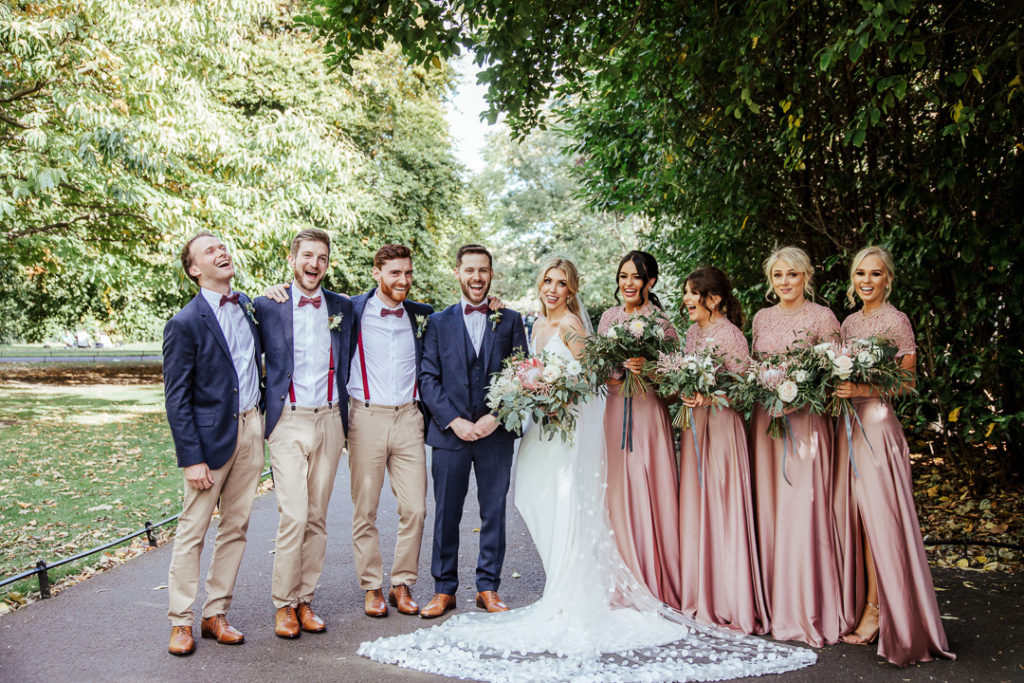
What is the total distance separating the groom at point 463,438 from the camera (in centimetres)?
543

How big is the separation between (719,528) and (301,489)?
108 inches

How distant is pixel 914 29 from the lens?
573 cm

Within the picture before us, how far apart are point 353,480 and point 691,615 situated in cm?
245

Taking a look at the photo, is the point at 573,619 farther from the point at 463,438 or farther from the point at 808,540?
the point at 808,540

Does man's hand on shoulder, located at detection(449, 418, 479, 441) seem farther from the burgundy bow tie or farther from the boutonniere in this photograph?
the burgundy bow tie

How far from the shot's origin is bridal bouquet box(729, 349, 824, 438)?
4.81 meters

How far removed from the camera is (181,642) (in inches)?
182

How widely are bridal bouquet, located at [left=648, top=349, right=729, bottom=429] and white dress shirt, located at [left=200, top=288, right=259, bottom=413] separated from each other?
264 centimetres

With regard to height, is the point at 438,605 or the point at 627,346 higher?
the point at 627,346

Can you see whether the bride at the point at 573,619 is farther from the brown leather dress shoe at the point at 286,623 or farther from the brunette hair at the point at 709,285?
the brunette hair at the point at 709,285

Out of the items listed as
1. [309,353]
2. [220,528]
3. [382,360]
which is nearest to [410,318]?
[382,360]

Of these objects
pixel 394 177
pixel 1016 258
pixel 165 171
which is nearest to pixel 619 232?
pixel 394 177

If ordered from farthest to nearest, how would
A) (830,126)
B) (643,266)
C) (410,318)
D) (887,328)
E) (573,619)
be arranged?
(830,126), (643,266), (410,318), (887,328), (573,619)

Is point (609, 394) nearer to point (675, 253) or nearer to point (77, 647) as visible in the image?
point (77, 647)
